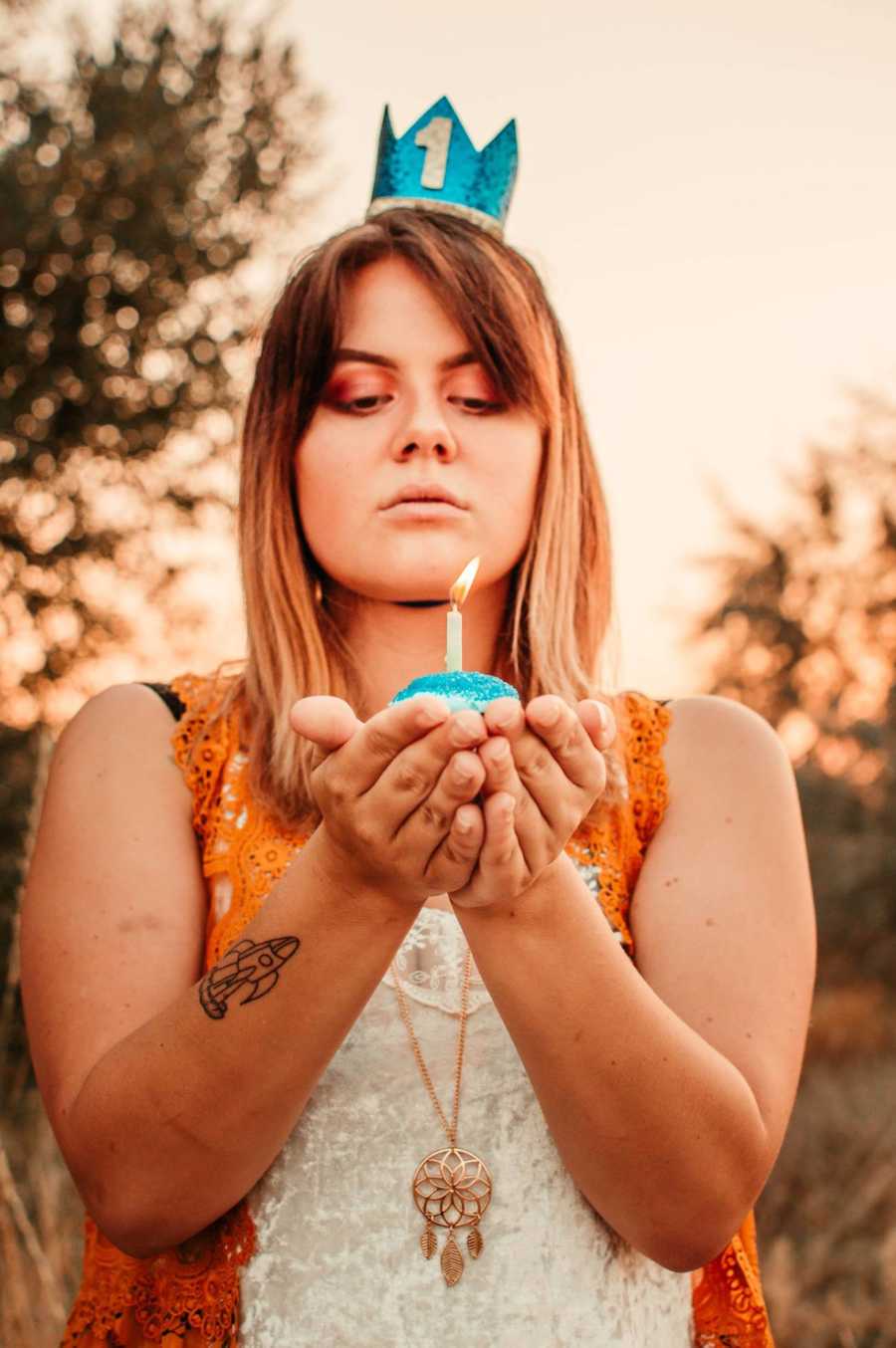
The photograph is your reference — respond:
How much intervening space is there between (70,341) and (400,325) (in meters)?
5.26

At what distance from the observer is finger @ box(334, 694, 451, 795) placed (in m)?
1.34

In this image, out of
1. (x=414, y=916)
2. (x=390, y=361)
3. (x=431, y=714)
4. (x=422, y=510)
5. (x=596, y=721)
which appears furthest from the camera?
(x=390, y=361)

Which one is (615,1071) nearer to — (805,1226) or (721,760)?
(721,760)

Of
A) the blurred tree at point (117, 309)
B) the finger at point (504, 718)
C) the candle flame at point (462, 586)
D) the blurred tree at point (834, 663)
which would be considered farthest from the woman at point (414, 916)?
the blurred tree at point (834, 663)

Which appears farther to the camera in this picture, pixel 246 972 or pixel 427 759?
pixel 246 972

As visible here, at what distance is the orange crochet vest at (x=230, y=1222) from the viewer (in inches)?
72.4

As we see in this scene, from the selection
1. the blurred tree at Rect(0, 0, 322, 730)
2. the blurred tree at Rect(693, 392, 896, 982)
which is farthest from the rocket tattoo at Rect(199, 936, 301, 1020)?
the blurred tree at Rect(693, 392, 896, 982)

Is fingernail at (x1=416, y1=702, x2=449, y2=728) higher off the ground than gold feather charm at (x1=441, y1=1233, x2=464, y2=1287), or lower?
higher

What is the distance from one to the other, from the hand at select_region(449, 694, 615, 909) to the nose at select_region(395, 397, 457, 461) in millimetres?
763

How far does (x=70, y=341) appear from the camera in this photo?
6.93 m

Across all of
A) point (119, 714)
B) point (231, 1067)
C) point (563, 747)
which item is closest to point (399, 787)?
point (563, 747)

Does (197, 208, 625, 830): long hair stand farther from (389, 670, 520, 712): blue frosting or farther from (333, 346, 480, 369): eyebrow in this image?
(389, 670, 520, 712): blue frosting

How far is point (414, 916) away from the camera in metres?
1.60

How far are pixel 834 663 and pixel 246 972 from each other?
9.74 m
